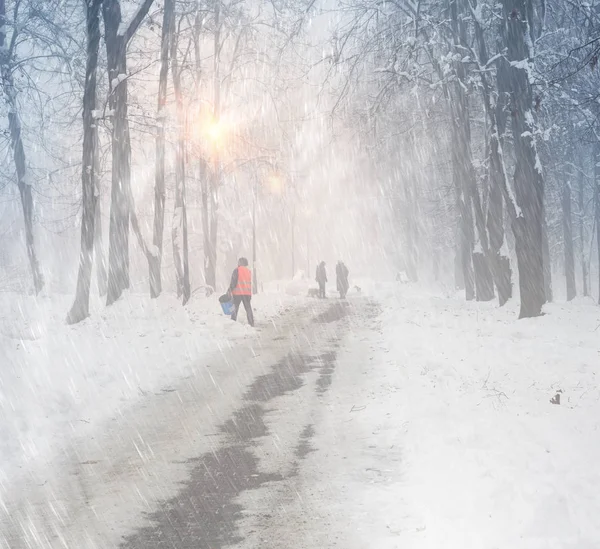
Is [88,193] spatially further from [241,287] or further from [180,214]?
[180,214]

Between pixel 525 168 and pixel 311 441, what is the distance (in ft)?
36.8

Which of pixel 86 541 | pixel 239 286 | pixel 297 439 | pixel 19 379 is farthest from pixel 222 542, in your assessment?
pixel 239 286

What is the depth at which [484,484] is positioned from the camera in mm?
5488

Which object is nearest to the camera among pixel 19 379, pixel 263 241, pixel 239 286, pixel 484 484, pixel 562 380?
pixel 484 484

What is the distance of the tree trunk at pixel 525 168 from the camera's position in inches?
617

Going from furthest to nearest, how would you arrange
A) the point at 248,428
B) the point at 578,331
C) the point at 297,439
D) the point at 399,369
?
the point at 578,331 → the point at 399,369 → the point at 248,428 → the point at 297,439

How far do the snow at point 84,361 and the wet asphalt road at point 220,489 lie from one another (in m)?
1.77

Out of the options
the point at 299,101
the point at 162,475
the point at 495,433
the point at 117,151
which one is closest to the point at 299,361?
the point at 495,433

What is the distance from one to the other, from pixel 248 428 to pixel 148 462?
1602 mm

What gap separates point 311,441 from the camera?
23.6 feet

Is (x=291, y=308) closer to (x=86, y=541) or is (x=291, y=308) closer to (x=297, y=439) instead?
(x=297, y=439)

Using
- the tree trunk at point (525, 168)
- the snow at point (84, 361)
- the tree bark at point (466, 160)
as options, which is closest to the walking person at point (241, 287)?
the snow at point (84, 361)

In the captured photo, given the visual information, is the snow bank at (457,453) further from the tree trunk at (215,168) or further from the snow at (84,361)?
the tree trunk at (215,168)

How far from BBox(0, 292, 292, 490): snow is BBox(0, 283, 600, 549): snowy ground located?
52mm
